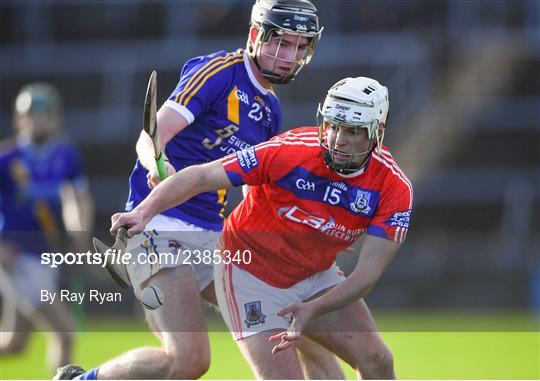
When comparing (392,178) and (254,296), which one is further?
(254,296)

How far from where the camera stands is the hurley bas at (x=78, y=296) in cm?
660

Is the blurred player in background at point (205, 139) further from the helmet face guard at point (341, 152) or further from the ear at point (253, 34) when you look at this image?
the helmet face guard at point (341, 152)

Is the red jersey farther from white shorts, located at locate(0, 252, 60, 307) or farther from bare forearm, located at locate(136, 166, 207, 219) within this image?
white shorts, located at locate(0, 252, 60, 307)

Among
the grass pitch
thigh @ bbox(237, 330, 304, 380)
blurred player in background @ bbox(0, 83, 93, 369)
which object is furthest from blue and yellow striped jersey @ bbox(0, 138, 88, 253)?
thigh @ bbox(237, 330, 304, 380)

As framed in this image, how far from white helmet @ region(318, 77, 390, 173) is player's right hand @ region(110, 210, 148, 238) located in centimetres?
77

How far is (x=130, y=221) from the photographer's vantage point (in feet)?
12.9

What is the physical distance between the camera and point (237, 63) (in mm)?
4766

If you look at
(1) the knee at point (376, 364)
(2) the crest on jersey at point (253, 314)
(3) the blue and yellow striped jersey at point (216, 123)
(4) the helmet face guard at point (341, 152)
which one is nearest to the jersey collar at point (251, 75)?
(3) the blue and yellow striped jersey at point (216, 123)

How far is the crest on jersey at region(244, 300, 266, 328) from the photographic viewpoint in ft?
14.3

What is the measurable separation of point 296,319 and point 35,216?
3683 millimetres

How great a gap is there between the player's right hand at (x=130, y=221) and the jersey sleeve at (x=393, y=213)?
92 centimetres

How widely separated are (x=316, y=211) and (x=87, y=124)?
8567mm

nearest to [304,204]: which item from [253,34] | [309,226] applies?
[309,226]

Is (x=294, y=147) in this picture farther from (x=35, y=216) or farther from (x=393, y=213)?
(x=35, y=216)
